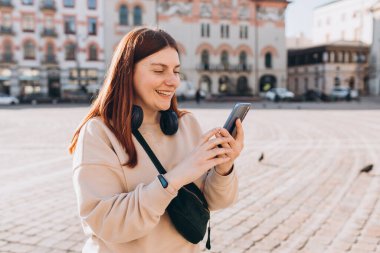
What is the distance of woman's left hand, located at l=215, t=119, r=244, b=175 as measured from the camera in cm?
180

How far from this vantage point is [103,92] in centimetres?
190

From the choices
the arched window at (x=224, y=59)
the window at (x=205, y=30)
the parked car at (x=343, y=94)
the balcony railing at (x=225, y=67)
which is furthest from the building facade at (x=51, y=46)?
the parked car at (x=343, y=94)

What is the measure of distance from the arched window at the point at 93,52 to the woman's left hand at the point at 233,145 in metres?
42.2

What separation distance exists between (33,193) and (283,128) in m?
10.9

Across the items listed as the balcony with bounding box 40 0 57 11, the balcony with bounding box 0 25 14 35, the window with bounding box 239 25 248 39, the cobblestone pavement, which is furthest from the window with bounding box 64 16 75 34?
the cobblestone pavement

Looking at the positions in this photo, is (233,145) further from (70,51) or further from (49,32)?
(70,51)

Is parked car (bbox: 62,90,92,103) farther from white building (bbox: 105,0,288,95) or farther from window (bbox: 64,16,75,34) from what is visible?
window (bbox: 64,16,75,34)

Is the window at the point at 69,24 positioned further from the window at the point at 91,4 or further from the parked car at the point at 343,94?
the parked car at the point at 343,94

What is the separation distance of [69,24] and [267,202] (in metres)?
40.1

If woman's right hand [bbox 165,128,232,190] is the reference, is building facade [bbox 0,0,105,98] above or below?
above

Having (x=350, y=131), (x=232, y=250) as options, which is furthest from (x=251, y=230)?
(x=350, y=131)

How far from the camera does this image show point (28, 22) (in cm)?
4075

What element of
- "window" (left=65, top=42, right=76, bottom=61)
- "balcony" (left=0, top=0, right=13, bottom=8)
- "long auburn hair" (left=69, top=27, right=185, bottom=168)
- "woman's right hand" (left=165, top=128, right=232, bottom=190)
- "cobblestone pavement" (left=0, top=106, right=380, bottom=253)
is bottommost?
"cobblestone pavement" (left=0, top=106, right=380, bottom=253)

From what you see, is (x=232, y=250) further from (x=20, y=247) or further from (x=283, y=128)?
(x=283, y=128)
